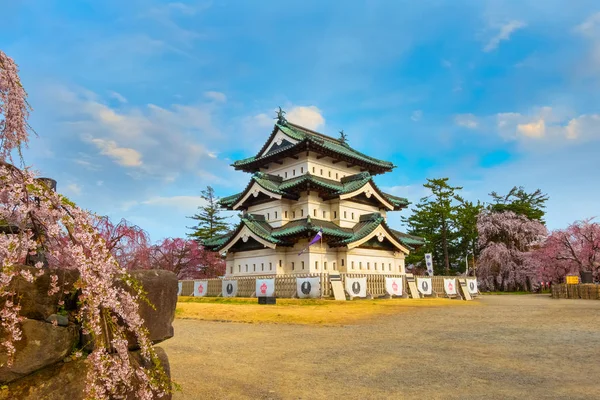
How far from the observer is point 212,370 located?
7461mm

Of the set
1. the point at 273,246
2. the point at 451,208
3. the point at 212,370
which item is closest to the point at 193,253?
the point at 273,246

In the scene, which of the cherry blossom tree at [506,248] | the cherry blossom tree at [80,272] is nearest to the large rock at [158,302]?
the cherry blossom tree at [80,272]

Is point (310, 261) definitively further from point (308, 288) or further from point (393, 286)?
point (393, 286)

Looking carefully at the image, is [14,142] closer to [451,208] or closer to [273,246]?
[273,246]

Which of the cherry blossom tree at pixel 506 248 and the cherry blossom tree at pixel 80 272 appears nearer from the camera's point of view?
the cherry blossom tree at pixel 80 272

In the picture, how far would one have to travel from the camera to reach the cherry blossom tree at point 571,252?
3991 cm

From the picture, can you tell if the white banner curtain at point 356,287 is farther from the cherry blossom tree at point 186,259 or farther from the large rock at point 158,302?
the cherry blossom tree at point 186,259

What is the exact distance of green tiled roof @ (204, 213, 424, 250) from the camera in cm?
2838

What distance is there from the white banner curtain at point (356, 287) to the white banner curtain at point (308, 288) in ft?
8.37

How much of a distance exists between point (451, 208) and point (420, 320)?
4161 cm

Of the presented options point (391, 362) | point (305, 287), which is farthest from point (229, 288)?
point (391, 362)

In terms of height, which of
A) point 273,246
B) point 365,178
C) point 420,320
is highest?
point 365,178

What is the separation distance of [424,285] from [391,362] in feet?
81.2

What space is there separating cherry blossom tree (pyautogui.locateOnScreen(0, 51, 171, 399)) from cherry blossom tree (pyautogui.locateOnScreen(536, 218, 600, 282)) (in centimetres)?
4558
